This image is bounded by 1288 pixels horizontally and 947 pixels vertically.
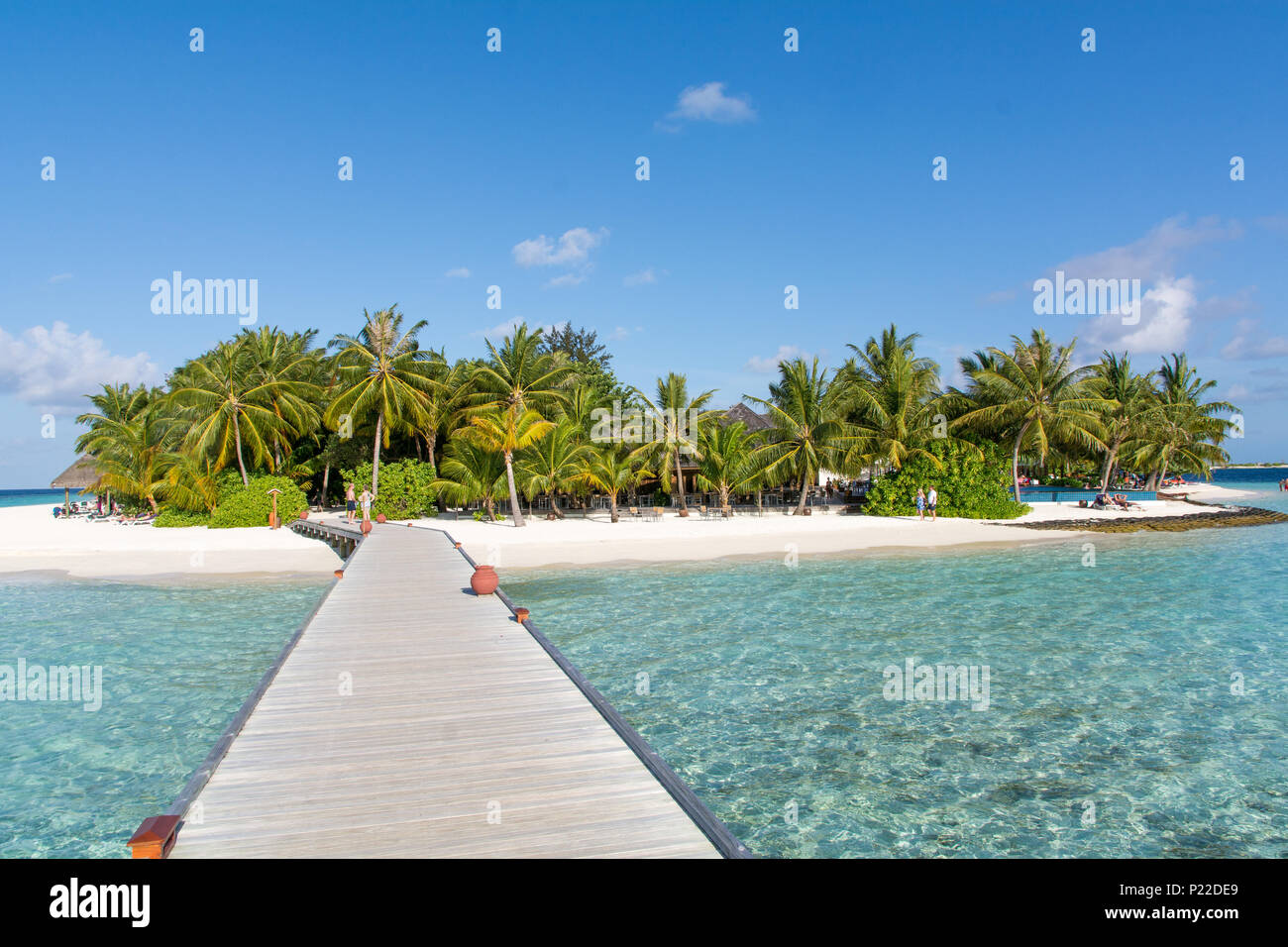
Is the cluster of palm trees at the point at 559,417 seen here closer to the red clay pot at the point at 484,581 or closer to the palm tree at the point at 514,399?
the palm tree at the point at 514,399

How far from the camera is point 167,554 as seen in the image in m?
21.7

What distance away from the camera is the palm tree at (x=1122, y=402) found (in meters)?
37.8

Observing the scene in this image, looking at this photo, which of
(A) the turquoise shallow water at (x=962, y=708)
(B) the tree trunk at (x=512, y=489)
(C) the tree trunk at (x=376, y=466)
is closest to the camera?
(A) the turquoise shallow water at (x=962, y=708)

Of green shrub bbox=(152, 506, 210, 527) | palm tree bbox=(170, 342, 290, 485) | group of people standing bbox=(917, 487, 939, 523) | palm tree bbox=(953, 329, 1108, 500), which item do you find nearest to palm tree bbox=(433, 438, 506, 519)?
palm tree bbox=(170, 342, 290, 485)

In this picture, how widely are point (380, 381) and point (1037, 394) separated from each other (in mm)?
28254

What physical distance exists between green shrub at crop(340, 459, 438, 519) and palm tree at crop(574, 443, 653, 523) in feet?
22.9

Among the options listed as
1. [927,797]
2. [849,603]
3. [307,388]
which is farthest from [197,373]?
[927,797]

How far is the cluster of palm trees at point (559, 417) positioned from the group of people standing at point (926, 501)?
1.65 m

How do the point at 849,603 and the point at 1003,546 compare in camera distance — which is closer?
the point at 849,603

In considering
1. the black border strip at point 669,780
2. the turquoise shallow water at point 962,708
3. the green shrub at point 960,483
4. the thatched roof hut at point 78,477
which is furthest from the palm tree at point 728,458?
the thatched roof hut at point 78,477

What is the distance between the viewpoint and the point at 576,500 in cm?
3478

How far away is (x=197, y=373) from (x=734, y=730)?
3168 centimetres
